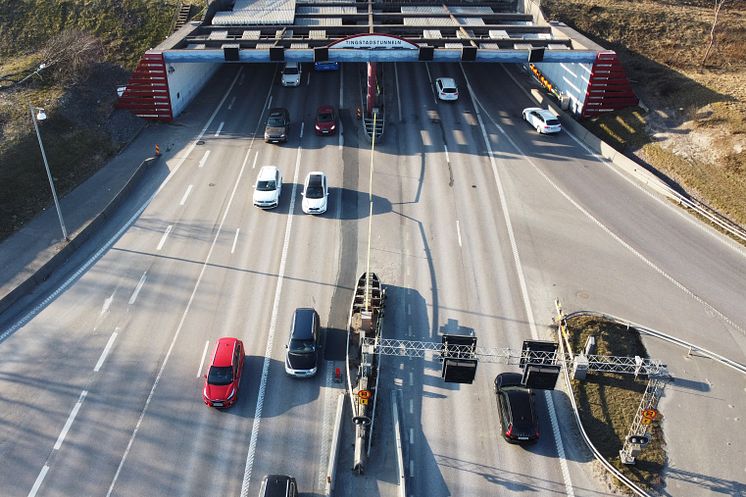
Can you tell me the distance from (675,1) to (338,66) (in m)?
38.5

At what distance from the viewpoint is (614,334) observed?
2964 cm

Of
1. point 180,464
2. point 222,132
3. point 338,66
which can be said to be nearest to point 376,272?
point 180,464

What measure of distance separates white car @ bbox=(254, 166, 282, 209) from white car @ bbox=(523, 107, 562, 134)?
21270mm

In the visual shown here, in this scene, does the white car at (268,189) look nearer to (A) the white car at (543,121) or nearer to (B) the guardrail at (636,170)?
(A) the white car at (543,121)

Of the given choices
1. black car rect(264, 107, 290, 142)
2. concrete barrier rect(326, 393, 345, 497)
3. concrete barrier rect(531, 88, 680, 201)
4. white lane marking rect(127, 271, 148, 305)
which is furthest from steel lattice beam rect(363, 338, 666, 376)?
black car rect(264, 107, 290, 142)

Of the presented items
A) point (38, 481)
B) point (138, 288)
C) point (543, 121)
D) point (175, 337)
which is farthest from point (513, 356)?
point (543, 121)

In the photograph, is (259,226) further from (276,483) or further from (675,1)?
(675,1)

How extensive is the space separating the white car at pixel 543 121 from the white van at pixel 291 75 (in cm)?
2084

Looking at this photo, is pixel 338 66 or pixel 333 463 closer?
pixel 333 463

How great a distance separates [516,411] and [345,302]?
34.1ft

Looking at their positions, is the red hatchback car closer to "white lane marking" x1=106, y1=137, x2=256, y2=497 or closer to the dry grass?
"white lane marking" x1=106, y1=137, x2=256, y2=497

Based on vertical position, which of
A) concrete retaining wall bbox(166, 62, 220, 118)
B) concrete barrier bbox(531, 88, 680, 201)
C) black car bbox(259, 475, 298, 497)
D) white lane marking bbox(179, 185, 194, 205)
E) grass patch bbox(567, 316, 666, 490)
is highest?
concrete retaining wall bbox(166, 62, 220, 118)

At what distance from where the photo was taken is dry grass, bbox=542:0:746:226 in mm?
41125

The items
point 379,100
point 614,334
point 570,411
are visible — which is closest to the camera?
point 570,411
